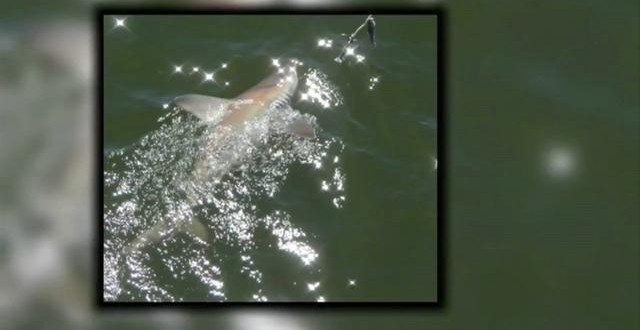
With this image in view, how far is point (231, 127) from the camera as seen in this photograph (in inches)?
143

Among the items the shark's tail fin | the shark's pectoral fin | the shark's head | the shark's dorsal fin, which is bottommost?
the shark's tail fin

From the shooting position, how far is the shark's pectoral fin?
3518 mm

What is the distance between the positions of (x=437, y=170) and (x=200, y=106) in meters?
1.49

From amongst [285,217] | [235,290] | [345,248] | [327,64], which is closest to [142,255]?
[235,290]

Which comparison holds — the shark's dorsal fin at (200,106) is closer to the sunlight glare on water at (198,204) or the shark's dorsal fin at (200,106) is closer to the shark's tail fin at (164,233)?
the sunlight glare on water at (198,204)

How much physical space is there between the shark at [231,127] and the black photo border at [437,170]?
2.46 feet

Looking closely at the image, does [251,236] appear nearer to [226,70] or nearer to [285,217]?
[285,217]

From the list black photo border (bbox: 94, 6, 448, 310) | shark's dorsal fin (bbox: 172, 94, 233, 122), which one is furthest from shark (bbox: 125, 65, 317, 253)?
black photo border (bbox: 94, 6, 448, 310)

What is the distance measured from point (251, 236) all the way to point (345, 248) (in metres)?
0.44

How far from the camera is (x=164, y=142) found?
3.41 metres

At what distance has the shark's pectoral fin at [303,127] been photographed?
352 cm

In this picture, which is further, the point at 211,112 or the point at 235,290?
the point at 211,112

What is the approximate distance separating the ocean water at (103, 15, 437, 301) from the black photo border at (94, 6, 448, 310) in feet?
1.28

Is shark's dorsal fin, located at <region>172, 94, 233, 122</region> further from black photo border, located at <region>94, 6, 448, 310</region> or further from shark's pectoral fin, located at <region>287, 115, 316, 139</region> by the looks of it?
black photo border, located at <region>94, 6, 448, 310</region>
